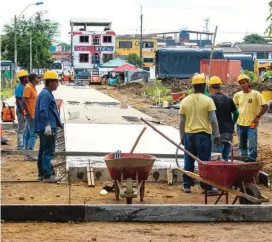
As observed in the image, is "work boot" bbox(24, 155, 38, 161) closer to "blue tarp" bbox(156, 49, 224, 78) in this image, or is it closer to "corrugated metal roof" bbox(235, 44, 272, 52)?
"blue tarp" bbox(156, 49, 224, 78)

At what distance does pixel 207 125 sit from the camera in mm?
10875

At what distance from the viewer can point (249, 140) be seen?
12875mm

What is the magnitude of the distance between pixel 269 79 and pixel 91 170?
83.3ft

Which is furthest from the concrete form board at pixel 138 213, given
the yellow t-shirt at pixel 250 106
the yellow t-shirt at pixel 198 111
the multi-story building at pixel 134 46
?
the multi-story building at pixel 134 46

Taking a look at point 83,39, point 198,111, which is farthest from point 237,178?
point 83,39

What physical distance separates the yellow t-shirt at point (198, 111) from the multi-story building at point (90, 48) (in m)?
104

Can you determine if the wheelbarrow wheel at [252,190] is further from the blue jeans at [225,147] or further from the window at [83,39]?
the window at [83,39]

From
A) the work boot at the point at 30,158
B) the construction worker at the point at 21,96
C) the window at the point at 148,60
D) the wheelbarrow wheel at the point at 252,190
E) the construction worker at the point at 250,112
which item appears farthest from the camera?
the window at the point at 148,60

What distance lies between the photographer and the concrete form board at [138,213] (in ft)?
28.9

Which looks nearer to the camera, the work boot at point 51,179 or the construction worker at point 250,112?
the work boot at point 51,179

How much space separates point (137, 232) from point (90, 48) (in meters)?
109

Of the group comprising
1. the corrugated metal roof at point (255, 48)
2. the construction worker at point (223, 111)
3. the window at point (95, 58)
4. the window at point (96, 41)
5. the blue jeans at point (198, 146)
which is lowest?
the window at point (95, 58)

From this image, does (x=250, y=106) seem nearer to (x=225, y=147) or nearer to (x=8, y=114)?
(x=225, y=147)

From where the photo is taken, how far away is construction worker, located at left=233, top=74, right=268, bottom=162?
1272cm
